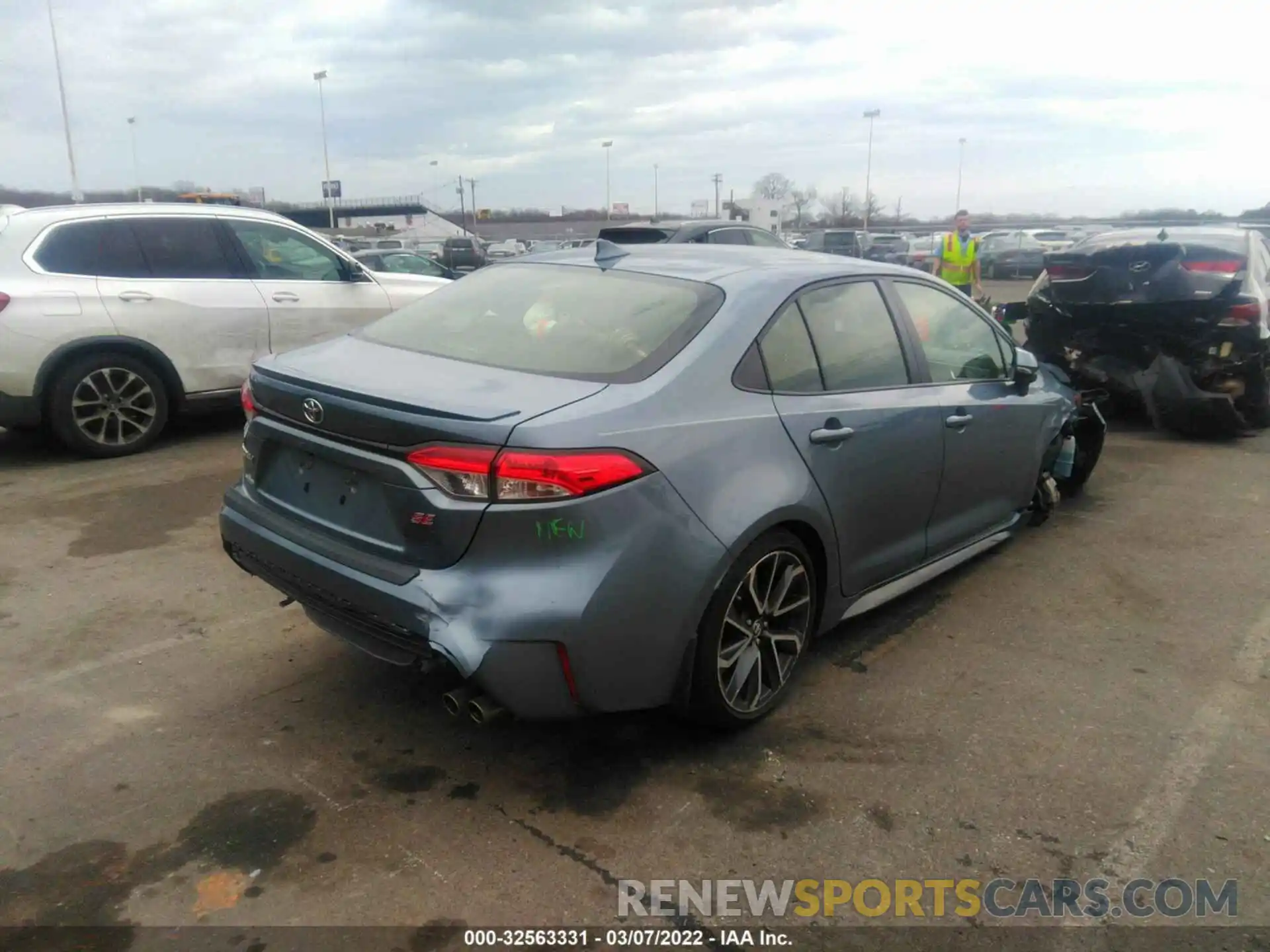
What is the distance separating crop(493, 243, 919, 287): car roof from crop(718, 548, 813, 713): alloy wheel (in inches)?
42.7

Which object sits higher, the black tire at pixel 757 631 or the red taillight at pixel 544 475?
the red taillight at pixel 544 475

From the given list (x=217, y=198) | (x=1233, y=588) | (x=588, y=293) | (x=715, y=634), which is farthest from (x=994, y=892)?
(x=217, y=198)

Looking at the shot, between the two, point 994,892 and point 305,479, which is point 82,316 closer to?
point 305,479

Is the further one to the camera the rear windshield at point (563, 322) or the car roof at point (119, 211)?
the car roof at point (119, 211)

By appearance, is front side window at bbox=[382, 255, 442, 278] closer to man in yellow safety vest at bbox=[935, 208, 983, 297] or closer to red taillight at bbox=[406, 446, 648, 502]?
man in yellow safety vest at bbox=[935, 208, 983, 297]

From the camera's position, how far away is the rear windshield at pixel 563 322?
3.13 metres

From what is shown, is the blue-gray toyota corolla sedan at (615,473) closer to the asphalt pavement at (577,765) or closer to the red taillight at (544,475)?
the red taillight at (544,475)

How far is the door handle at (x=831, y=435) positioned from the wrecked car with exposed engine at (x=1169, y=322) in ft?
16.0

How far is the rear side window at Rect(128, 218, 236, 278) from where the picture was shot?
6.91m

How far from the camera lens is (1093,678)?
12.4ft

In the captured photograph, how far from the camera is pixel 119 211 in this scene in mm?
6895

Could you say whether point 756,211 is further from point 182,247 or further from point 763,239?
point 182,247

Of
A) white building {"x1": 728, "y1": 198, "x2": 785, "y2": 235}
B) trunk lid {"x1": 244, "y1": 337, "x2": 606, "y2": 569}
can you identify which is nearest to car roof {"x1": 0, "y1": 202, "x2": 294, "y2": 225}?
trunk lid {"x1": 244, "y1": 337, "x2": 606, "y2": 569}
